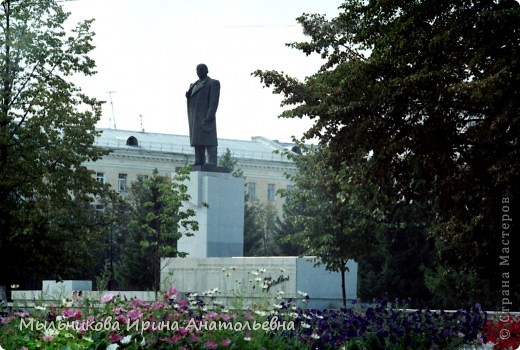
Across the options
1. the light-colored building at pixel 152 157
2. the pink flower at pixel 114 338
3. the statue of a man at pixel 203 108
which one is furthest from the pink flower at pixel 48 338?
the light-colored building at pixel 152 157

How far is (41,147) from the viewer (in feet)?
85.4

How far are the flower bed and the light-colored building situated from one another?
57.9 m

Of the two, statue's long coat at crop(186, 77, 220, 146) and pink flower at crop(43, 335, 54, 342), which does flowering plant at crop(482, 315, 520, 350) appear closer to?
pink flower at crop(43, 335, 54, 342)

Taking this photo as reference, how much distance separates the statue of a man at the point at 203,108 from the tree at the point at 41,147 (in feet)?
13.4

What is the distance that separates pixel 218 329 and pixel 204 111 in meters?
20.7

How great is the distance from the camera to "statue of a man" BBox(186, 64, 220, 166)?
30688 mm

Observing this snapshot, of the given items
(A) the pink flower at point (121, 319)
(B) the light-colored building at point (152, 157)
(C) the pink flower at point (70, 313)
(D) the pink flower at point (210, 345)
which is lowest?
(D) the pink flower at point (210, 345)

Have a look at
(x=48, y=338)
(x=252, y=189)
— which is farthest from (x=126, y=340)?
(x=252, y=189)

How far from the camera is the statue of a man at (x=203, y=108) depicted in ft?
101

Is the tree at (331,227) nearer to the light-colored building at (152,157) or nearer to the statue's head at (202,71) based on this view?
the statue's head at (202,71)

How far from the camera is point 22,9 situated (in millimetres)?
27141

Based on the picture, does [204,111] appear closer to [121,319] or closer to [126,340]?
[121,319]

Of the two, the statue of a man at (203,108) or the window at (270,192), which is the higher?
the window at (270,192)

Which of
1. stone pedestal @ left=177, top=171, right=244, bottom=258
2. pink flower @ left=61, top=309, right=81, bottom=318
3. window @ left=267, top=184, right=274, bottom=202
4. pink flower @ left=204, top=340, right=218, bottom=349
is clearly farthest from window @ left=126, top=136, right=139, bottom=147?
pink flower @ left=204, top=340, right=218, bottom=349
